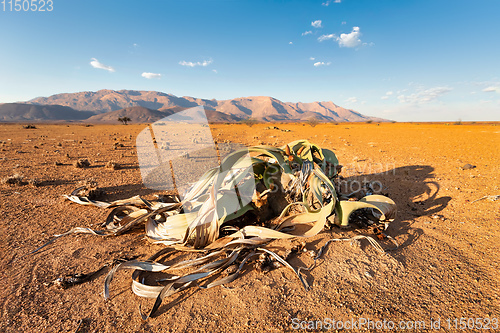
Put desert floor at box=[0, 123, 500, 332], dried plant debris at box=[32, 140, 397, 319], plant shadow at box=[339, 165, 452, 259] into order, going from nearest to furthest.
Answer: desert floor at box=[0, 123, 500, 332] < dried plant debris at box=[32, 140, 397, 319] < plant shadow at box=[339, 165, 452, 259]

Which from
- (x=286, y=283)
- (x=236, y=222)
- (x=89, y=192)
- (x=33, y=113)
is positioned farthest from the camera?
(x=33, y=113)

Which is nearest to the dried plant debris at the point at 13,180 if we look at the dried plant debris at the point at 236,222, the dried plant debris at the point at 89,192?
the dried plant debris at the point at 89,192

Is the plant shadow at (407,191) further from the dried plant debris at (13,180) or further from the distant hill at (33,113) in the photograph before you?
the distant hill at (33,113)

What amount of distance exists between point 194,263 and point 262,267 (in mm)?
602

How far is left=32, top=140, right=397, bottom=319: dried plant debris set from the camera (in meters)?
1.92

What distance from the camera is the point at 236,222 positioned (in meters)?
2.54

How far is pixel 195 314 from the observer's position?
5.25 feet

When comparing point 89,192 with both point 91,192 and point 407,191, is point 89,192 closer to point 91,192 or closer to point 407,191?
point 91,192

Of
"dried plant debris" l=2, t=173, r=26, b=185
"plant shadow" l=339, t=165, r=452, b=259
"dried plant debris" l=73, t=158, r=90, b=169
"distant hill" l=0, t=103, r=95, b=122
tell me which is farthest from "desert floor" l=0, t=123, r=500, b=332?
"distant hill" l=0, t=103, r=95, b=122

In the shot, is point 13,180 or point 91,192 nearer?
point 91,192

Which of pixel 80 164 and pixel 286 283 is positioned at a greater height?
pixel 80 164

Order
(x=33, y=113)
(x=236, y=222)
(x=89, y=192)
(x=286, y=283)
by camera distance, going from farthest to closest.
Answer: (x=33, y=113) → (x=89, y=192) → (x=236, y=222) → (x=286, y=283)

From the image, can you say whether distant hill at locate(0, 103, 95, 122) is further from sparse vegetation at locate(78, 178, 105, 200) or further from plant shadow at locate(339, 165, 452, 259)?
plant shadow at locate(339, 165, 452, 259)

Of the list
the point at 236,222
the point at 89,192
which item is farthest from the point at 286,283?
the point at 89,192
